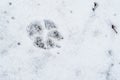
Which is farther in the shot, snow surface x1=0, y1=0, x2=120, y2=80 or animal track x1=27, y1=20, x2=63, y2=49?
animal track x1=27, y1=20, x2=63, y2=49

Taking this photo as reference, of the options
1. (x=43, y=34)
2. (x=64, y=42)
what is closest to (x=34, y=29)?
(x=43, y=34)

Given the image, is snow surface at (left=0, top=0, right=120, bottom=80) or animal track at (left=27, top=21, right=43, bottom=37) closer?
snow surface at (left=0, top=0, right=120, bottom=80)

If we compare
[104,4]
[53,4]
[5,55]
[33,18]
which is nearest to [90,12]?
[104,4]

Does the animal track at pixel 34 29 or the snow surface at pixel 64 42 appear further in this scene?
the animal track at pixel 34 29
